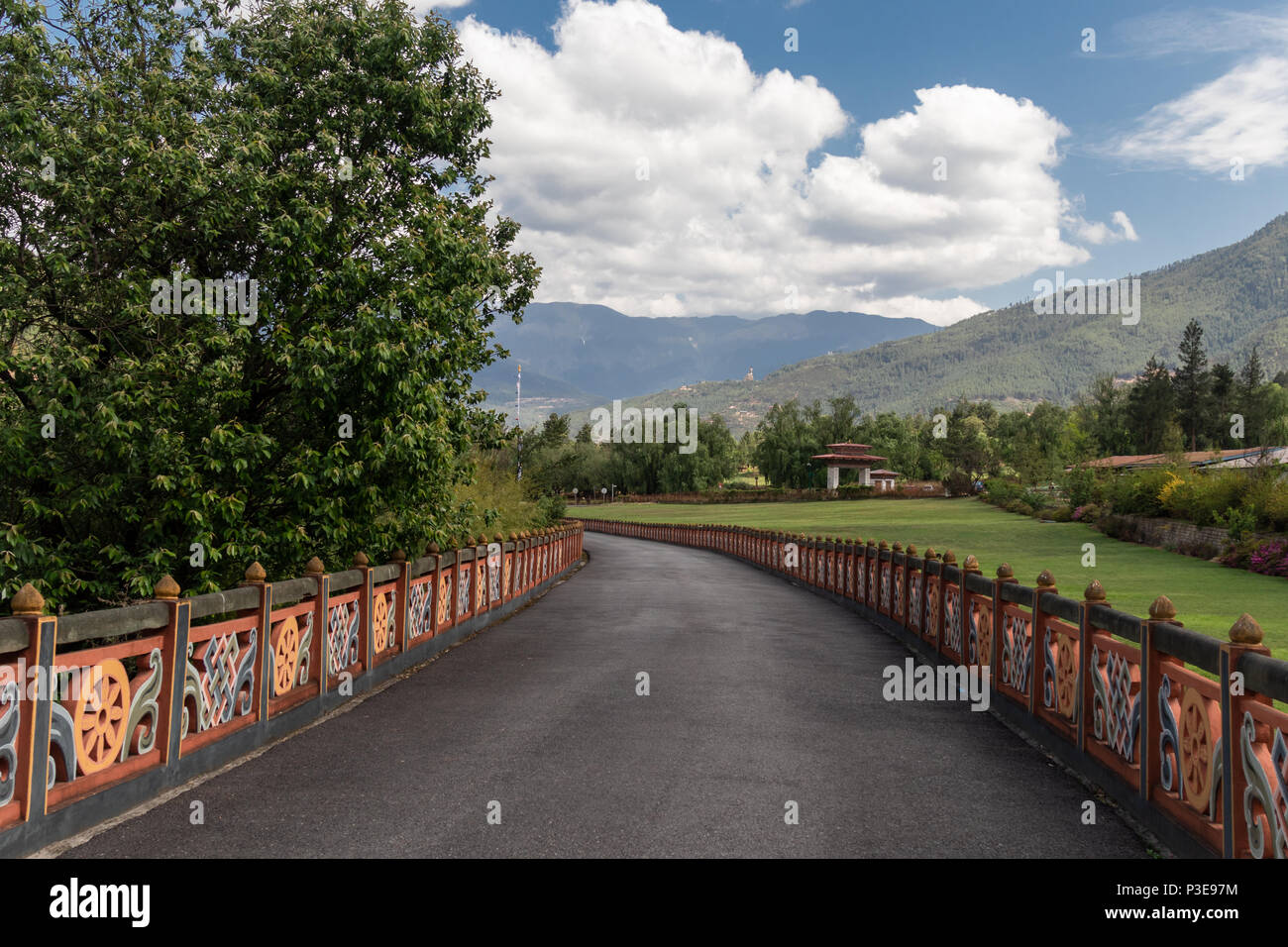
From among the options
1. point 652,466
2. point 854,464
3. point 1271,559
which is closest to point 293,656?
point 1271,559

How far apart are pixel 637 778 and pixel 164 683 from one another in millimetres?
3428

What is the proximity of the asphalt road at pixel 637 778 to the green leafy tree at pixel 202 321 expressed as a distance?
3.23 metres

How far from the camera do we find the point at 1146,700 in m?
5.61

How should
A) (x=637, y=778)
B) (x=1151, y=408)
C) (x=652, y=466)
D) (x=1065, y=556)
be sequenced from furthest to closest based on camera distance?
(x=652, y=466) → (x=1151, y=408) → (x=1065, y=556) → (x=637, y=778)

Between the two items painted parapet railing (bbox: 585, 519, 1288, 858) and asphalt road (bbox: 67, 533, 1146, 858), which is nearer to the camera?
painted parapet railing (bbox: 585, 519, 1288, 858)

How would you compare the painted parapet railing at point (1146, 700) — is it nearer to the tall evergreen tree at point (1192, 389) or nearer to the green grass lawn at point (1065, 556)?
the green grass lawn at point (1065, 556)

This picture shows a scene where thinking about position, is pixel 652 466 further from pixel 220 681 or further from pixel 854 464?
pixel 220 681

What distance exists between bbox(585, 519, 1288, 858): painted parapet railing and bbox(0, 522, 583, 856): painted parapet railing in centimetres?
636

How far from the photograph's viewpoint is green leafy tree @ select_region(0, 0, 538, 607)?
10.7m

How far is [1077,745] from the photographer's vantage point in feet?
22.6

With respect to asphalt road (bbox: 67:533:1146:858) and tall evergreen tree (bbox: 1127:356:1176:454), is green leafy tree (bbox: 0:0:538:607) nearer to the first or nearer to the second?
asphalt road (bbox: 67:533:1146:858)

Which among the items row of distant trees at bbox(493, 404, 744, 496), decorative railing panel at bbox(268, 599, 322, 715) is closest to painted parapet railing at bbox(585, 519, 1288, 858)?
decorative railing panel at bbox(268, 599, 322, 715)
